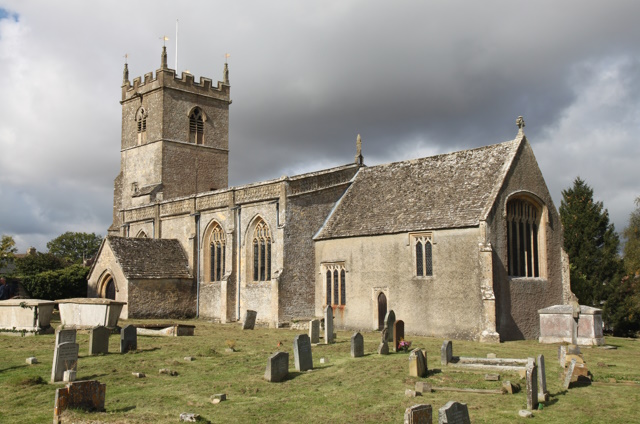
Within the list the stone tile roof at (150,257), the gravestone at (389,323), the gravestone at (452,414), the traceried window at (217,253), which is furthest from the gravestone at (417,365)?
the stone tile roof at (150,257)

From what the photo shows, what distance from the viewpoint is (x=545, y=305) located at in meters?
27.2

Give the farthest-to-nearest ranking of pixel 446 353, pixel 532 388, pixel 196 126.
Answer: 1. pixel 196 126
2. pixel 446 353
3. pixel 532 388

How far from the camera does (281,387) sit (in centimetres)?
1458

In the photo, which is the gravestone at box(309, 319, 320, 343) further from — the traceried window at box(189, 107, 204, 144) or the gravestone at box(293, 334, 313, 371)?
the traceried window at box(189, 107, 204, 144)

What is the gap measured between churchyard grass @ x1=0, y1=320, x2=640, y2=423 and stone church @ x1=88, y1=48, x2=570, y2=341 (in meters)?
5.32

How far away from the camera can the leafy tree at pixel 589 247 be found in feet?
127

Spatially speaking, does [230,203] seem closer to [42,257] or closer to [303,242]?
[303,242]

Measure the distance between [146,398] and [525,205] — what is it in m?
20.3

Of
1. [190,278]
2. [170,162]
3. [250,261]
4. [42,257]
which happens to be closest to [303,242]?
[250,261]

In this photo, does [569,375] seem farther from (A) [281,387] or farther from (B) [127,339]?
(B) [127,339]

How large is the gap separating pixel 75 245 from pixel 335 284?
7106 centimetres

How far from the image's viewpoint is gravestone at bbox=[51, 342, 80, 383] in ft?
49.0

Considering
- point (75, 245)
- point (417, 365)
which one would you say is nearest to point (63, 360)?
point (417, 365)

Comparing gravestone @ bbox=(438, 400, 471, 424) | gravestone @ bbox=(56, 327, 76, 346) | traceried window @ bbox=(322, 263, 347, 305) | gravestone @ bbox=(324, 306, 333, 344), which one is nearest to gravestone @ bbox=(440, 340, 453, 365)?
gravestone @ bbox=(324, 306, 333, 344)
